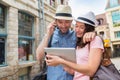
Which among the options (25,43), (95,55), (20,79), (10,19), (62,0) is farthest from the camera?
(62,0)

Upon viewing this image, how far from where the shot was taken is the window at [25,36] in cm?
973

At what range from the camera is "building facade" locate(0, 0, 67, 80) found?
8367mm

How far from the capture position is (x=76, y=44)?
253 cm

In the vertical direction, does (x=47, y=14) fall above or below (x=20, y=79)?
above

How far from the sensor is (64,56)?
224 centimetres

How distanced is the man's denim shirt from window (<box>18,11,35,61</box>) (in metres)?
6.99

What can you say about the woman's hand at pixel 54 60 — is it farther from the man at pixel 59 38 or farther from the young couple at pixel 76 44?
the man at pixel 59 38

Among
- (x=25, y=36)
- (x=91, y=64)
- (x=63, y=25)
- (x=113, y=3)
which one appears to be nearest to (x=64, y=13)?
(x=63, y=25)

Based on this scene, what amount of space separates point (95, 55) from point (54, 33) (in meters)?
0.74

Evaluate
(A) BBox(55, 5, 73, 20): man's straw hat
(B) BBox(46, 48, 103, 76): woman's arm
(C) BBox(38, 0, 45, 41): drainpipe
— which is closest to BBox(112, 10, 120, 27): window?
(C) BBox(38, 0, 45, 41): drainpipe

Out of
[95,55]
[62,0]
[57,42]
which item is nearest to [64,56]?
[95,55]

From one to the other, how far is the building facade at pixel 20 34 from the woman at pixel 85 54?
585 cm

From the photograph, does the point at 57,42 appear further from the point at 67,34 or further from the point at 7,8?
the point at 7,8

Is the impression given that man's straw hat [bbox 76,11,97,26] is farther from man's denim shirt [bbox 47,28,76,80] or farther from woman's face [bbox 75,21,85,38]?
man's denim shirt [bbox 47,28,76,80]
